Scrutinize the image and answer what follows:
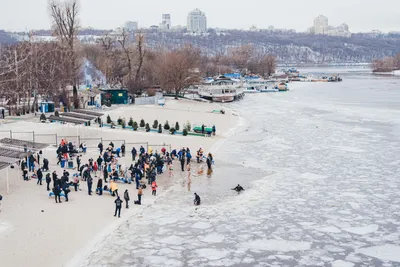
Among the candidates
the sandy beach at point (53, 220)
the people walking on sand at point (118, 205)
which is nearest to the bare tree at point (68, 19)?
the sandy beach at point (53, 220)

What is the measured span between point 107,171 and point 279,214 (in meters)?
8.77

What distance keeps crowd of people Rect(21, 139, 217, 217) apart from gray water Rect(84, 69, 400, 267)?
4.28ft

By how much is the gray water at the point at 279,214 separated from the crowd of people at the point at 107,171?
1.31m

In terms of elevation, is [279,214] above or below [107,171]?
below

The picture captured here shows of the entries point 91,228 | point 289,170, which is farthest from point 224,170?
point 91,228

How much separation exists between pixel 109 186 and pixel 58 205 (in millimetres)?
3117

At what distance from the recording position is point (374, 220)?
18.4m

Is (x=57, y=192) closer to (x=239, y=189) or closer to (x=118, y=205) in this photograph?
(x=118, y=205)

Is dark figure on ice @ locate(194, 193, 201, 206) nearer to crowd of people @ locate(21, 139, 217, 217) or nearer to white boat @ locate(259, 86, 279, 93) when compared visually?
crowd of people @ locate(21, 139, 217, 217)

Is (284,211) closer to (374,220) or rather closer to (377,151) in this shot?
(374,220)

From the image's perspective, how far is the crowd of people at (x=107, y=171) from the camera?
20.3 metres

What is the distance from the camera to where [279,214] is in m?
19.2

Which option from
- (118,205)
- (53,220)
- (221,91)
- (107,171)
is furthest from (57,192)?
(221,91)

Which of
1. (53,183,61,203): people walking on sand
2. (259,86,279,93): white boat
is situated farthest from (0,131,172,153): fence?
(259,86,279,93): white boat
